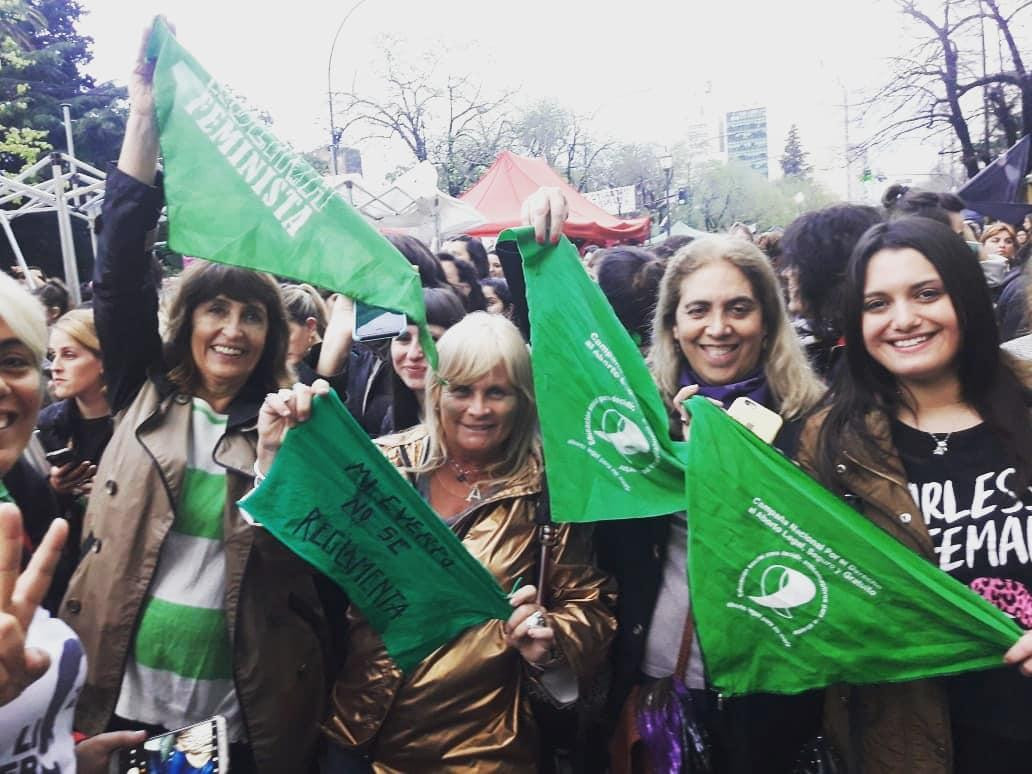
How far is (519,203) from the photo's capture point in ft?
50.6

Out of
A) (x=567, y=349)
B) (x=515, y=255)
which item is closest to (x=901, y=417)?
(x=567, y=349)

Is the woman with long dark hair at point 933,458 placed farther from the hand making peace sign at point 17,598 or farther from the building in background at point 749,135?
the building in background at point 749,135

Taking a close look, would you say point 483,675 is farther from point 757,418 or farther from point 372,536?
point 757,418

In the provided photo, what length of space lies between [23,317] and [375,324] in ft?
6.60

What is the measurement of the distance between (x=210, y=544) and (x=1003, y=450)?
6.92 feet

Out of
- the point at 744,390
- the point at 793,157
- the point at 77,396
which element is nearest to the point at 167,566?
the point at 77,396

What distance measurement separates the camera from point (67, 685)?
5.11 ft

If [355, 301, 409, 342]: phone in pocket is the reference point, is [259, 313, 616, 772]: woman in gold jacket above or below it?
below

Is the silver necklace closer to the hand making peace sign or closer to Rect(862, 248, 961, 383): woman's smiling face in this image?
Rect(862, 248, 961, 383): woman's smiling face

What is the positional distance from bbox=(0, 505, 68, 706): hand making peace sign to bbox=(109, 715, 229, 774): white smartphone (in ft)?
2.15

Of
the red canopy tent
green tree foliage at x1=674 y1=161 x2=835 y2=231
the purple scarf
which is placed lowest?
the purple scarf

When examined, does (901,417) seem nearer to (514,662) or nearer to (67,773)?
(514,662)

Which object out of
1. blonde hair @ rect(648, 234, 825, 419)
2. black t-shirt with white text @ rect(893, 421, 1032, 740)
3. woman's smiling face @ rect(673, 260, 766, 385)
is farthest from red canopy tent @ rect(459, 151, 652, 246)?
black t-shirt with white text @ rect(893, 421, 1032, 740)

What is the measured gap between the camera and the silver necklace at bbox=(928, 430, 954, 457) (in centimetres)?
222
